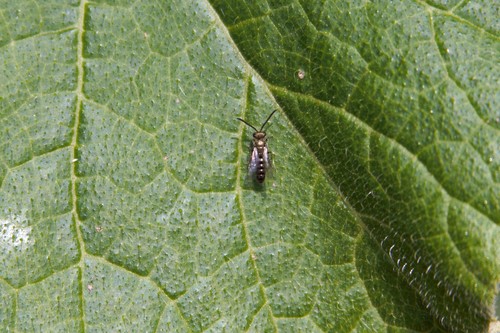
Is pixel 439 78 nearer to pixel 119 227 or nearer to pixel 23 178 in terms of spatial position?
pixel 119 227

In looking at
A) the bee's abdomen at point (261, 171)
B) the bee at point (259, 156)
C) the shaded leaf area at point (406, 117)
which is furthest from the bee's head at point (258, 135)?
the shaded leaf area at point (406, 117)

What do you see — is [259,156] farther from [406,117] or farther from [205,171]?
[406,117]

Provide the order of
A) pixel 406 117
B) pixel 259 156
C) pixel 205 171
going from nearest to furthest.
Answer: pixel 406 117, pixel 259 156, pixel 205 171

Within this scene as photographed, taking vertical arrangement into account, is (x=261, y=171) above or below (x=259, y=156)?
below

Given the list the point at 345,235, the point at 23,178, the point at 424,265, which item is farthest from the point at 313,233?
the point at 23,178

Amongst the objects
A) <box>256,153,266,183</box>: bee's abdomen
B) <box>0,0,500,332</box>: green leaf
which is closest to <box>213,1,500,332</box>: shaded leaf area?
<box>0,0,500,332</box>: green leaf

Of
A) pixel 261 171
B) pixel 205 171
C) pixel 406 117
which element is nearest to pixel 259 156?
pixel 261 171

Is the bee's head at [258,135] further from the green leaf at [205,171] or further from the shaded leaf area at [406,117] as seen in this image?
the shaded leaf area at [406,117]
